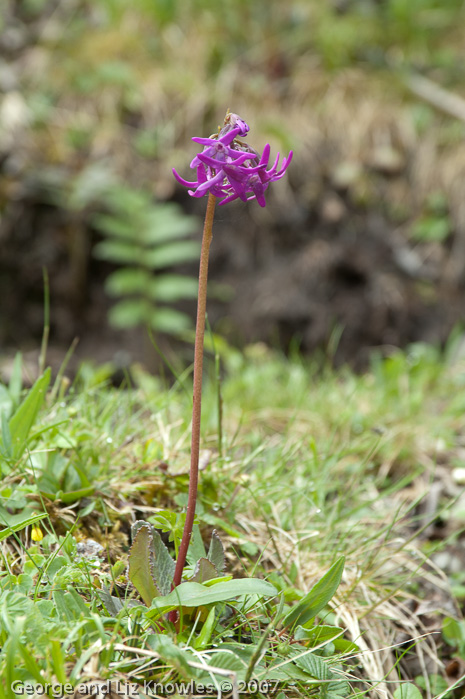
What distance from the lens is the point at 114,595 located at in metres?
1.35

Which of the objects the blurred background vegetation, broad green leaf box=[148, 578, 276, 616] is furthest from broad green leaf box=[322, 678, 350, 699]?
the blurred background vegetation

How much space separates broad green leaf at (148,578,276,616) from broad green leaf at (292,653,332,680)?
0.60ft

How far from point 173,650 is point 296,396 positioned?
72.9 inches

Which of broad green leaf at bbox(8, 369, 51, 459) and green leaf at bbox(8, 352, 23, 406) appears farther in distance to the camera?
green leaf at bbox(8, 352, 23, 406)

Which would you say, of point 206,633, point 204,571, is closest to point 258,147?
point 204,571

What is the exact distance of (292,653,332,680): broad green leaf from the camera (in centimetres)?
121

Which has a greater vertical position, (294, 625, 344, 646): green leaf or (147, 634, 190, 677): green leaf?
(147, 634, 190, 677): green leaf

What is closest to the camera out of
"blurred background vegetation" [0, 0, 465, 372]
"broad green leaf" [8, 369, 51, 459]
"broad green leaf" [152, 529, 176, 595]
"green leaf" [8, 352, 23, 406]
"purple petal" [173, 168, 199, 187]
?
"purple petal" [173, 168, 199, 187]

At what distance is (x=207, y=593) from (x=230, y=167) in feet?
2.74

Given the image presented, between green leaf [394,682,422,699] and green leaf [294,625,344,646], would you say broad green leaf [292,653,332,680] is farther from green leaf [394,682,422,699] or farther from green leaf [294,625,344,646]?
green leaf [394,682,422,699]

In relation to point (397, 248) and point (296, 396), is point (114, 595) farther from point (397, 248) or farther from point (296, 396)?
point (397, 248)

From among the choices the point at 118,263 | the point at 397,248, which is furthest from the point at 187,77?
the point at 397,248

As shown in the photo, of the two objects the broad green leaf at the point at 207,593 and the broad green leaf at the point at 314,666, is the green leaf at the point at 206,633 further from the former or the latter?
the broad green leaf at the point at 314,666

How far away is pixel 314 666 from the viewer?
1218mm
